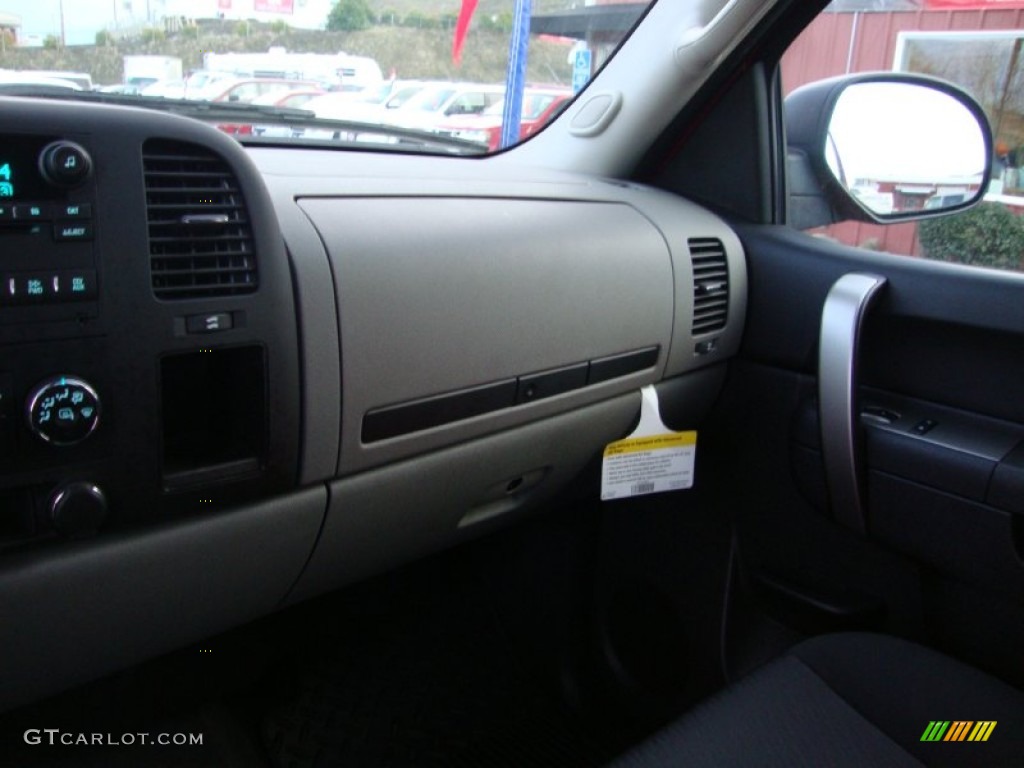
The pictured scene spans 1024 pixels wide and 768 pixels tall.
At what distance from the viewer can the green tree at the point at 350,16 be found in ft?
5.20

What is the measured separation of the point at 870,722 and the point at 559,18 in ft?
5.19

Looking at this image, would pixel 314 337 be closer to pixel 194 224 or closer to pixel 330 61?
pixel 194 224

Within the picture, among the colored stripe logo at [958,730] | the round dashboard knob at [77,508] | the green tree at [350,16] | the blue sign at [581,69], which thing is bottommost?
the colored stripe logo at [958,730]

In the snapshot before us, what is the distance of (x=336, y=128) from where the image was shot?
174 centimetres

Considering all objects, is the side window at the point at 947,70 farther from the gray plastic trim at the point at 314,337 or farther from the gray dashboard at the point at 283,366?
the gray plastic trim at the point at 314,337

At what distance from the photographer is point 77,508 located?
3.17 ft

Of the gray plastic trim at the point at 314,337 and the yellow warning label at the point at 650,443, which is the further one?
the yellow warning label at the point at 650,443

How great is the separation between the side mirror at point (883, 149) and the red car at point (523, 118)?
1.82 ft

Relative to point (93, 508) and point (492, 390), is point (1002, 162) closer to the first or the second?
point (492, 390)

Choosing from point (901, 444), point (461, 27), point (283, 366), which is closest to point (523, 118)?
point (461, 27)

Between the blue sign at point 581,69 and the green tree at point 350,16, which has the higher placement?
the green tree at point 350,16

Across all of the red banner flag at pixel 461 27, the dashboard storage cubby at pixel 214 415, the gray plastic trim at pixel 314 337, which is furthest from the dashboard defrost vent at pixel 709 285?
the dashboard storage cubby at pixel 214 415

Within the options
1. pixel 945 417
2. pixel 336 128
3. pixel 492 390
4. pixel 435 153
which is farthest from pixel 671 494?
pixel 336 128

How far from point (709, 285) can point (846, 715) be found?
86 cm
